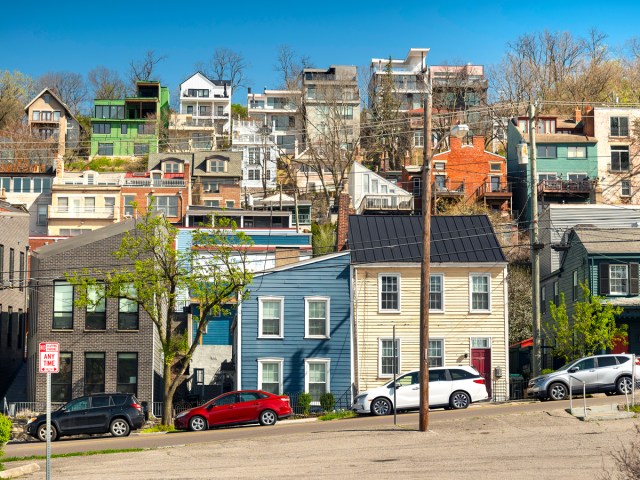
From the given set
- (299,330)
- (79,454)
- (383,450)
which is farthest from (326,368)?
(383,450)

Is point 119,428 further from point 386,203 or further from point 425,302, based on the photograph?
point 386,203

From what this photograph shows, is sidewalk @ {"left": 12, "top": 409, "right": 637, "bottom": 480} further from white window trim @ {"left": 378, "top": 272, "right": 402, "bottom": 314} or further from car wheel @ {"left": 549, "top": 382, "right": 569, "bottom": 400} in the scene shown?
white window trim @ {"left": 378, "top": 272, "right": 402, "bottom": 314}

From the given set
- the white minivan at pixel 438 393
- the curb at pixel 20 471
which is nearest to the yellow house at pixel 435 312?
the white minivan at pixel 438 393

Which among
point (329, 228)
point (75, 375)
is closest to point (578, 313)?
point (75, 375)

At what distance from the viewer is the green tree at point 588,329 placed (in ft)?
152

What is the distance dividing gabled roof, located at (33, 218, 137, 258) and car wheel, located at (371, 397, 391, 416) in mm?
15415

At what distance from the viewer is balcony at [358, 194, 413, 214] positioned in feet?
274

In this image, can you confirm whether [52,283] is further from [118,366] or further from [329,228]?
[329,228]

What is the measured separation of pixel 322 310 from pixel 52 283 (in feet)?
39.6

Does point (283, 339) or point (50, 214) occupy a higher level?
point (50, 214)

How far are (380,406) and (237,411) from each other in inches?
202

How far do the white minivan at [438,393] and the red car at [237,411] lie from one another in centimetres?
300

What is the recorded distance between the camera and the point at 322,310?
46.6 metres

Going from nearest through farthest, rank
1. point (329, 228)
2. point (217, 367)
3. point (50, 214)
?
point (217, 367)
point (329, 228)
point (50, 214)
